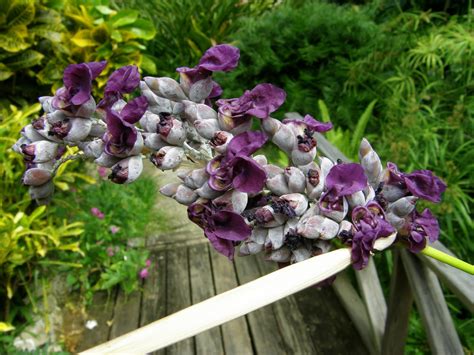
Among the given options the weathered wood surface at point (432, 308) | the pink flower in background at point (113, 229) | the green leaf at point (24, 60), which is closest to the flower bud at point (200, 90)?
the weathered wood surface at point (432, 308)

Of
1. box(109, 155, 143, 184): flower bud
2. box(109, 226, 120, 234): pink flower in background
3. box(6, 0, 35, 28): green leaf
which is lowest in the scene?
box(109, 226, 120, 234): pink flower in background

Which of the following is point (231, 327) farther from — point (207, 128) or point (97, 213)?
point (207, 128)

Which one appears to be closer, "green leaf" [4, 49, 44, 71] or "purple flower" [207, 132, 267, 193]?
"purple flower" [207, 132, 267, 193]

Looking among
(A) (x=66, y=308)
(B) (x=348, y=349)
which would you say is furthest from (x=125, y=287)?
(B) (x=348, y=349)

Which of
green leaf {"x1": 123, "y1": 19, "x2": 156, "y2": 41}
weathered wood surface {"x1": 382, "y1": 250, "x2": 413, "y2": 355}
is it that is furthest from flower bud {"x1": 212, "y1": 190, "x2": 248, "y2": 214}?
green leaf {"x1": 123, "y1": 19, "x2": 156, "y2": 41}

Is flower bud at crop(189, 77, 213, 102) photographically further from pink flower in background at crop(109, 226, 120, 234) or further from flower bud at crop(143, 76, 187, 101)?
pink flower in background at crop(109, 226, 120, 234)

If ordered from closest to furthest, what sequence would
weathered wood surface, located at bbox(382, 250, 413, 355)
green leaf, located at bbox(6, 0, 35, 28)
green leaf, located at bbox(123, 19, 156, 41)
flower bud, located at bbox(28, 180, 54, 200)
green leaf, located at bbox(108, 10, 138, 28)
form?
flower bud, located at bbox(28, 180, 54, 200) < weathered wood surface, located at bbox(382, 250, 413, 355) < green leaf, located at bbox(6, 0, 35, 28) < green leaf, located at bbox(108, 10, 138, 28) < green leaf, located at bbox(123, 19, 156, 41)

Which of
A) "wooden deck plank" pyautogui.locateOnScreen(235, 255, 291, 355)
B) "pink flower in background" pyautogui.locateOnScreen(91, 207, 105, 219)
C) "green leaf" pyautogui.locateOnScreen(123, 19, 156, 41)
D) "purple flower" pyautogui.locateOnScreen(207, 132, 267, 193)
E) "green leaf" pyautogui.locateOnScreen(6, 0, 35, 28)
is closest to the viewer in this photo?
A: "purple flower" pyautogui.locateOnScreen(207, 132, 267, 193)
